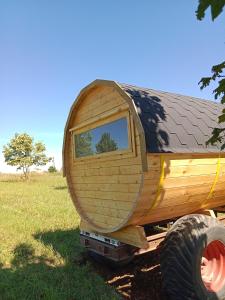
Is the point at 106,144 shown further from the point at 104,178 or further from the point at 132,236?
the point at 132,236

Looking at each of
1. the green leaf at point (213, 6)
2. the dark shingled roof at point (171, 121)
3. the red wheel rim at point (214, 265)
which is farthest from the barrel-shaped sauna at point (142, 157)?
the green leaf at point (213, 6)

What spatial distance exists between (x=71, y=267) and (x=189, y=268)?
285cm

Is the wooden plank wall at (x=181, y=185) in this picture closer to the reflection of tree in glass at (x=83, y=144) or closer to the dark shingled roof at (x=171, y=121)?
the dark shingled roof at (x=171, y=121)

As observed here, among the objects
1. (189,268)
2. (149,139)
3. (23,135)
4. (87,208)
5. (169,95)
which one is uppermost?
(23,135)

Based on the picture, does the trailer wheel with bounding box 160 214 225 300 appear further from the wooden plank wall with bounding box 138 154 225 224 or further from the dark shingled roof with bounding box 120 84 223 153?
the dark shingled roof with bounding box 120 84 223 153

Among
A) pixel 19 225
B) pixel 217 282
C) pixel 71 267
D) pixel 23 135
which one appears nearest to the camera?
pixel 217 282

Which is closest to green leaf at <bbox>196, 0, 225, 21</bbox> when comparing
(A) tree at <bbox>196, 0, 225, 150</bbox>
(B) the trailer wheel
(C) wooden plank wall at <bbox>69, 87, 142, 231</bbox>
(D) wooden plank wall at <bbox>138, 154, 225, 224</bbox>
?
(A) tree at <bbox>196, 0, 225, 150</bbox>

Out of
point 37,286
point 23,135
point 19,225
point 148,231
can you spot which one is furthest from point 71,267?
point 23,135

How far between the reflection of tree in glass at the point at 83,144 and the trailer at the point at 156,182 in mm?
21

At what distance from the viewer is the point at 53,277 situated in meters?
6.20

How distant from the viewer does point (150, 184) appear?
4848 millimetres

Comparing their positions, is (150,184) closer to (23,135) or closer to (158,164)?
(158,164)

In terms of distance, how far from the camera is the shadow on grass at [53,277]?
543 cm

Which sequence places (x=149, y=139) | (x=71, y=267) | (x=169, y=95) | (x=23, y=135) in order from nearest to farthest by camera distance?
1. (x=149, y=139)
2. (x=169, y=95)
3. (x=71, y=267)
4. (x=23, y=135)
